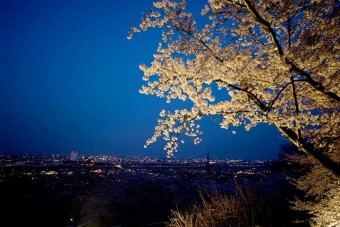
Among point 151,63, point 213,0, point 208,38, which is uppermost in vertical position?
point 213,0

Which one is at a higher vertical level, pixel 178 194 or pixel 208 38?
pixel 208 38

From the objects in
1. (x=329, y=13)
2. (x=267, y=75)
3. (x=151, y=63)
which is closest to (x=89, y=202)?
(x=151, y=63)

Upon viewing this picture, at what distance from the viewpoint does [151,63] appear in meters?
6.67

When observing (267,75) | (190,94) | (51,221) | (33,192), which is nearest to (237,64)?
(267,75)

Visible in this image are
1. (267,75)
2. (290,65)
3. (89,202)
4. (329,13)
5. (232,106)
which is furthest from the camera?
(89,202)

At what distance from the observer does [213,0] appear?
6.14 metres

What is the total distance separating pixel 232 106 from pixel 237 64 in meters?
0.95

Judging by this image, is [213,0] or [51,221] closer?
[213,0]

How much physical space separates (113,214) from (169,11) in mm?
14308

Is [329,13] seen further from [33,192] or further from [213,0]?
[33,192]

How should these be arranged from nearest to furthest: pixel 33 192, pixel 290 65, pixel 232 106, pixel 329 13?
pixel 290 65 < pixel 329 13 < pixel 232 106 < pixel 33 192

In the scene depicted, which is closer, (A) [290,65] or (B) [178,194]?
(A) [290,65]

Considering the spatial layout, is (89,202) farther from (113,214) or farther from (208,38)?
(208,38)

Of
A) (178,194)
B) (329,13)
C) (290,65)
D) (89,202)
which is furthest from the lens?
(178,194)
